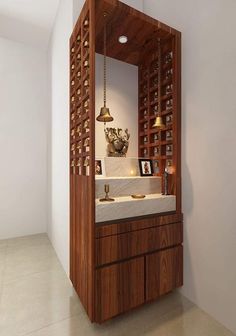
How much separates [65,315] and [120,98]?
224cm

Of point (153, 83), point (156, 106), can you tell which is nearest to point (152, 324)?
point (156, 106)

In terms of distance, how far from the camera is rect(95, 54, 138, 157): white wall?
2.40m

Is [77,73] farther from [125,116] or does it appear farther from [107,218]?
[107,218]

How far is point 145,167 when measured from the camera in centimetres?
223

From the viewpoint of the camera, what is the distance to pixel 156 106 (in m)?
2.31

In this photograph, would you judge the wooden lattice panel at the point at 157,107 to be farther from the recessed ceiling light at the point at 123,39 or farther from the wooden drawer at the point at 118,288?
the wooden drawer at the point at 118,288

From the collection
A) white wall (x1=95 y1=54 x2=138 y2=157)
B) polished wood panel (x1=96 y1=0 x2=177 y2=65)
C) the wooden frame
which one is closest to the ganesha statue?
white wall (x1=95 y1=54 x2=138 y2=157)
